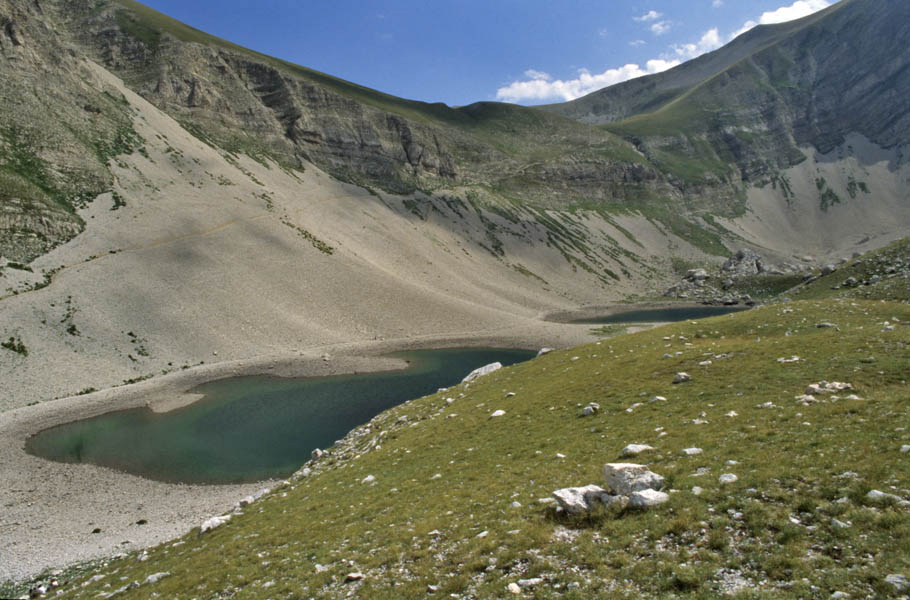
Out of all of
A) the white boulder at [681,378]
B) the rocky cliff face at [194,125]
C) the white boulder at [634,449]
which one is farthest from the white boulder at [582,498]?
the rocky cliff face at [194,125]

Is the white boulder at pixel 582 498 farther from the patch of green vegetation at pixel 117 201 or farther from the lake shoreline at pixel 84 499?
the patch of green vegetation at pixel 117 201

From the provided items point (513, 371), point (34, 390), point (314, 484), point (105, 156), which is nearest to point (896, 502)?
point (314, 484)

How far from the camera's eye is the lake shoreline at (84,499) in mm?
22562

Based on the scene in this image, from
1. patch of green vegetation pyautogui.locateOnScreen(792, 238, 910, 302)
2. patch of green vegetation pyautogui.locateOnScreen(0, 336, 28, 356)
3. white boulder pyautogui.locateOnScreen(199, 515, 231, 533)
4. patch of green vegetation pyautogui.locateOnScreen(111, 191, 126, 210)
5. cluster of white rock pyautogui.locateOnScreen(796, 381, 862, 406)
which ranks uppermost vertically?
patch of green vegetation pyautogui.locateOnScreen(111, 191, 126, 210)

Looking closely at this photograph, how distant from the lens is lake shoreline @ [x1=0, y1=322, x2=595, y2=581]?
22.6 metres

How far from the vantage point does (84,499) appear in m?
28.0

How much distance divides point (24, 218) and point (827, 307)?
9488 cm

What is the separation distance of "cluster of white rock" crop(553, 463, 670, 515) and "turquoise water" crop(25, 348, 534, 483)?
28584 mm

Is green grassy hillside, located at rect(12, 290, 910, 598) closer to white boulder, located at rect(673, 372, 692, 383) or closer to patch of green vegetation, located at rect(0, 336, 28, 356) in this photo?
white boulder, located at rect(673, 372, 692, 383)

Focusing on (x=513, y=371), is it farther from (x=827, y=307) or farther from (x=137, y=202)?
(x=137, y=202)

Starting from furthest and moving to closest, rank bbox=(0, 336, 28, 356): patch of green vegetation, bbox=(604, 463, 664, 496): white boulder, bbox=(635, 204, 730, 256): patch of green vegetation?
bbox=(635, 204, 730, 256): patch of green vegetation < bbox=(0, 336, 28, 356): patch of green vegetation < bbox=(604, 463, 664, 496): white boulder

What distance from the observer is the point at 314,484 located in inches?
802

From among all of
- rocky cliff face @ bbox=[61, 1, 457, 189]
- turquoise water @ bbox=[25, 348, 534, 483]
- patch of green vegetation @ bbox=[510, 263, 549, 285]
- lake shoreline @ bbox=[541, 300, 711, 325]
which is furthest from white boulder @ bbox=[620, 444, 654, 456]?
rocky cliff face @ bbox=[61, 1, 457, 189]

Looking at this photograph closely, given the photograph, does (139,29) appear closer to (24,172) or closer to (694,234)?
(24,172)
